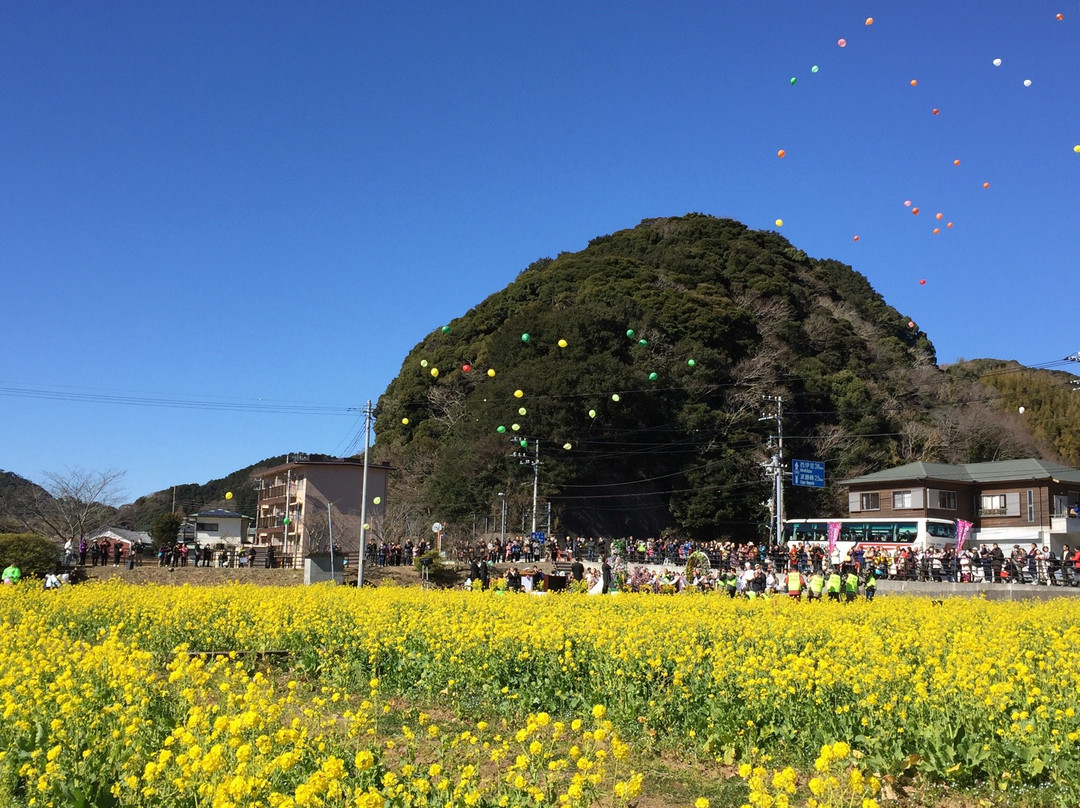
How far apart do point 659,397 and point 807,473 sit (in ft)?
38.6

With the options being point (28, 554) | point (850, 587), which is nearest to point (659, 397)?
point (850, 587)

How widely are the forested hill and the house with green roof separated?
16.9 feet

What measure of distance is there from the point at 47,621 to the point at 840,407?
43.9 m

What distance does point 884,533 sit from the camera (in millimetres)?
33812

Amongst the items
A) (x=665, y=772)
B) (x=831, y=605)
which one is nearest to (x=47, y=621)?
(x=665, y=772)

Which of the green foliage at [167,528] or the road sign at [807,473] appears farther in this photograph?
the green foliage at [167,528]

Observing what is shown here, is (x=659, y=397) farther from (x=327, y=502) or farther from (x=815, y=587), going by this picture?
(x=815, y=587)

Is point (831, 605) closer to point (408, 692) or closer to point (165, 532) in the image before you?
point (408, 692)

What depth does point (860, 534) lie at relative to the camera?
3459 centimetres

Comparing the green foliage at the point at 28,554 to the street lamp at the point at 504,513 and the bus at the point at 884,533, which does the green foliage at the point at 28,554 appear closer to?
the street lamp at the point at 504,513

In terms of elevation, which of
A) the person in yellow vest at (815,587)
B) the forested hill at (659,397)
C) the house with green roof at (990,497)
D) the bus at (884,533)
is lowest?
the person in yellow vest at (815,587)

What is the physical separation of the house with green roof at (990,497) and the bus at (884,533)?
15.2 feet

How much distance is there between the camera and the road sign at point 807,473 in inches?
1275

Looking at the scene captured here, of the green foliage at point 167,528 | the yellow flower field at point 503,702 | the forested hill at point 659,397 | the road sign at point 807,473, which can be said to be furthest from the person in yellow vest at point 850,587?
the green foliage at point 167,528
